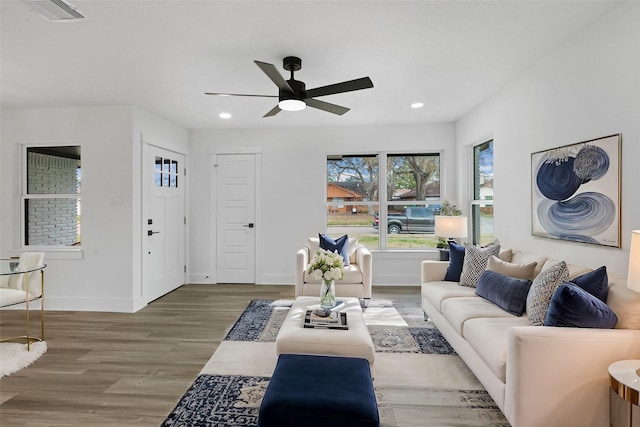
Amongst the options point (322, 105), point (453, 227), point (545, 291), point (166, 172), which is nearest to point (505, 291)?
point (545, 291)

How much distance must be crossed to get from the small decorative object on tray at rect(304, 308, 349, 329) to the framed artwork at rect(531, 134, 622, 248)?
1911mm

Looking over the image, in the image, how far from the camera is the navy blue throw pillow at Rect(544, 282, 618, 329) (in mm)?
1810

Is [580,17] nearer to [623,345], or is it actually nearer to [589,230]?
[589,230]

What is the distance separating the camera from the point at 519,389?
177 centimetres

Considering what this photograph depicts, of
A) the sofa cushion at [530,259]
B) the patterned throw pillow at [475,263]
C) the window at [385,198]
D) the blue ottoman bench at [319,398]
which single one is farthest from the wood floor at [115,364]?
the sofa cushion at [530,259]

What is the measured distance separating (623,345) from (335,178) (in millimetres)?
Answer: 4279

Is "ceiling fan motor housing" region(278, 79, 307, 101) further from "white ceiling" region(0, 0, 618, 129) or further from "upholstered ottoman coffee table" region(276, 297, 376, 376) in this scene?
"upholstered ottoman coffee table" region(276, 297, 376, 376)

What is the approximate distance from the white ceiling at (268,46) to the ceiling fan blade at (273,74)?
1.05ft

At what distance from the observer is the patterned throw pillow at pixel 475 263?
3.34m

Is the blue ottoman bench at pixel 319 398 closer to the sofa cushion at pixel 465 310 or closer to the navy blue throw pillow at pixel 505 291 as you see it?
the sofa cushion at pixel 465 310

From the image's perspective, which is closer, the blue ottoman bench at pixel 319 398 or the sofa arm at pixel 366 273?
the blue ottoman bench at pixel 319 398

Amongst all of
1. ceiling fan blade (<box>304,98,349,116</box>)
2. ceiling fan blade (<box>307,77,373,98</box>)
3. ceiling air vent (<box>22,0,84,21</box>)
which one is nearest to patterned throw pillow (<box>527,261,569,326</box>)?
ceiling fan blade (<box>307,77,373,98</box>)

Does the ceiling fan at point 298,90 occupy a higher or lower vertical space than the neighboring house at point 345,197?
higher

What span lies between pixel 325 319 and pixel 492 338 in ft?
3.78
